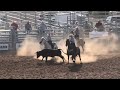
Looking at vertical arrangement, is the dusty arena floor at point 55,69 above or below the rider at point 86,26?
below

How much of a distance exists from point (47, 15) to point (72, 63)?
503 inches

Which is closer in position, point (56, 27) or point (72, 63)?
point (72, 63)

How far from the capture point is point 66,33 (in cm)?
2280

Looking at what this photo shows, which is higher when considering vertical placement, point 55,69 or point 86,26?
point 86,26

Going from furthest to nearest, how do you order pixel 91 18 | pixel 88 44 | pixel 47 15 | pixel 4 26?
pixel 91 18, pixel 47 15, pixel 4 26, pixel 88 44

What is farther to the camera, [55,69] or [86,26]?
[86,26]

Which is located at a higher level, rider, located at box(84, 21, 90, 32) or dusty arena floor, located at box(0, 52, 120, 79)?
rider, located at box(84, 21, 90, 32)

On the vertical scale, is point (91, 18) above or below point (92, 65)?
above

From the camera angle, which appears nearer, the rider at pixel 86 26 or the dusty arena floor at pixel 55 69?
the dusty arena floor at pixel 55 69

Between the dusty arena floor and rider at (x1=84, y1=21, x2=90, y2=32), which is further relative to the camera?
rider at (x1=84, y1=21, x2=90, y2=32)
